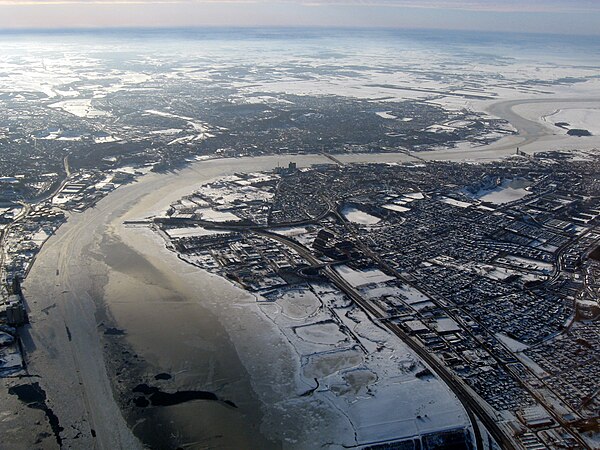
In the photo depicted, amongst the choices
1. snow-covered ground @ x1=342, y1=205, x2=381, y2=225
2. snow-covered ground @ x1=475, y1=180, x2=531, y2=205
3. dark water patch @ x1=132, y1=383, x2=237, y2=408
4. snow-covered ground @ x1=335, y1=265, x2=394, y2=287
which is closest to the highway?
snow-covered ground @ x1=335, y1=265, x2=394, y2=287

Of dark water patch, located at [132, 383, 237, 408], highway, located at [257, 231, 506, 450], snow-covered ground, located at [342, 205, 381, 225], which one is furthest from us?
snow-covered ground, located at [342, 205, 381, 225]

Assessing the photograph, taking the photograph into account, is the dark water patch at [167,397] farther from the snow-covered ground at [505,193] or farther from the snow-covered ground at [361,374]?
the snow-covered ground at [505,193]

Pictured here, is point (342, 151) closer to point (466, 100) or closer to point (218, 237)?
point (218, 237)

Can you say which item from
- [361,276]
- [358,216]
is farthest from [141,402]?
[358,216]

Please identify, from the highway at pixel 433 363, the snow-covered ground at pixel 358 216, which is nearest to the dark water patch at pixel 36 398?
the highway at pixel 433 363

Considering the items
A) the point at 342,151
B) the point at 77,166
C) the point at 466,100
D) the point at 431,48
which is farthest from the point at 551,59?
the point at 77,166

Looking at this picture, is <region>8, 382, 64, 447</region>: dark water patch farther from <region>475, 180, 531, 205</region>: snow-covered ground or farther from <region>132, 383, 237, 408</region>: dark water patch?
<region>475, 180, 531, 205</region>: snow-covered ground

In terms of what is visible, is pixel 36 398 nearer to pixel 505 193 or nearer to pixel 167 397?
pixel 167 397
